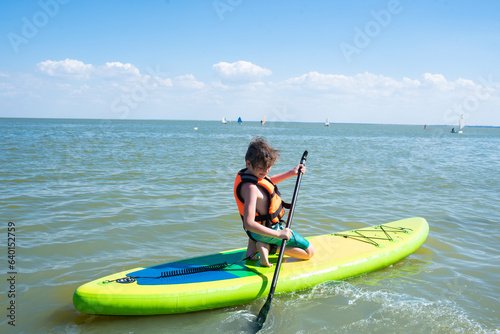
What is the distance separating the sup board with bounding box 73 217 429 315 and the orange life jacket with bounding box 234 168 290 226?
0.56 metres

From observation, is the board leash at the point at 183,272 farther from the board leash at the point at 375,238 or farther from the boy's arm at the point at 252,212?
the board leash at the point at 375,238

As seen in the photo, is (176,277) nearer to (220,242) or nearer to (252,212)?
(252,212)

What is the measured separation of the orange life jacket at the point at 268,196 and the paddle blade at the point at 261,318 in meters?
0.76

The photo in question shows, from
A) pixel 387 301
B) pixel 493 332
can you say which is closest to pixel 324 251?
pixel 387 301

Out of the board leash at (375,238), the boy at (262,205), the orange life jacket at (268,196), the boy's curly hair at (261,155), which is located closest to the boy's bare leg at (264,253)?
the boy at (262,205)

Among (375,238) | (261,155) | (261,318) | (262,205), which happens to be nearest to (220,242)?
(262,205)

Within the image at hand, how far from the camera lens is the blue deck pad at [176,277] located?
337 centimetres

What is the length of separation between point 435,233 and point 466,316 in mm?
2674

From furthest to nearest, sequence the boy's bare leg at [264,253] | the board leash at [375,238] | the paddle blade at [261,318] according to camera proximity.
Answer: the board leash at [375,238]
the boy's bare leg at [264,253]
the paddle blade at [261,318]

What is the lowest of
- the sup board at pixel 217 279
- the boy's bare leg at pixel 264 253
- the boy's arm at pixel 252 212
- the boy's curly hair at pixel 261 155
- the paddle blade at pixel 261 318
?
the paddle blade at pixel 261 318

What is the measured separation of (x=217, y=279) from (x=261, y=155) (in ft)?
4.27

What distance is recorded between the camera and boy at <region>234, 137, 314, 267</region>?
3.27m

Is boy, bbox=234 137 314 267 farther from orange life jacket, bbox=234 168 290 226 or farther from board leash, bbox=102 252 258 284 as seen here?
board leash, bbox=102 252 258 284

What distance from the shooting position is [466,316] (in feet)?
11.0
